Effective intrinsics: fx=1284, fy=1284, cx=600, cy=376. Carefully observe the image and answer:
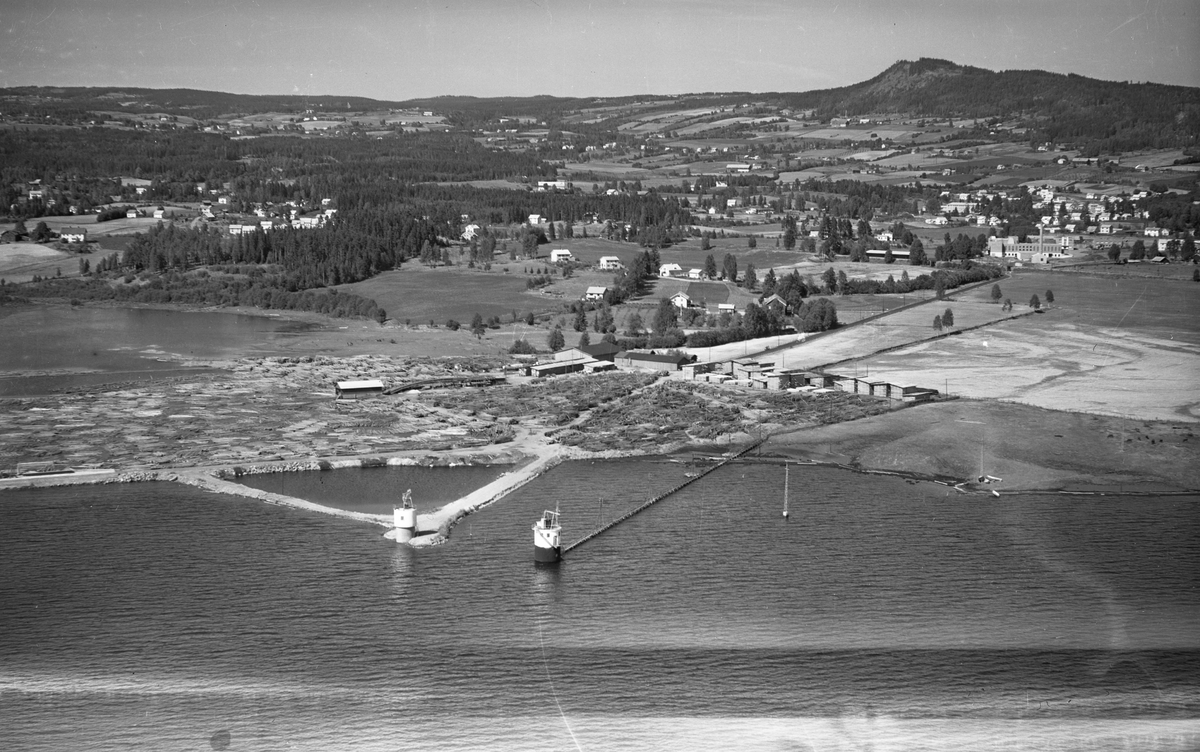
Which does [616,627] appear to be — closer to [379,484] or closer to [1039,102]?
[379,484]

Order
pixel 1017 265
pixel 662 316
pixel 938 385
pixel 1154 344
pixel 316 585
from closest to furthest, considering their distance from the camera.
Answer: pixel 316 585, pixel 938 385, pixel 1154 344, pixel 662 316, pixel 1017 265

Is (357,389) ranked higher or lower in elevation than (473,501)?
higher

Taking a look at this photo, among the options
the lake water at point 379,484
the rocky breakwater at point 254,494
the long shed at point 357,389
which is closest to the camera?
the rocky breakwater at point 254,494

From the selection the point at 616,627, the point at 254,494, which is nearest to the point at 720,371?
the point at 254,494

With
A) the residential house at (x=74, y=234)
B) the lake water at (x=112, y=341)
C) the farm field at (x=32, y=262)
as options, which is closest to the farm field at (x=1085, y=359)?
the lake water at (x=112, y=341)

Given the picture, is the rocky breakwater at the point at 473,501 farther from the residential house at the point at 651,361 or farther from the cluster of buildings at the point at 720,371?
the residential house at the point at 651,361

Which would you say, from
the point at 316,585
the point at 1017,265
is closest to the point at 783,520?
the point at 316,585

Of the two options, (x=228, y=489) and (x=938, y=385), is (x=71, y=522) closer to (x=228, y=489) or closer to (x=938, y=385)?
(x=228, y=489)
